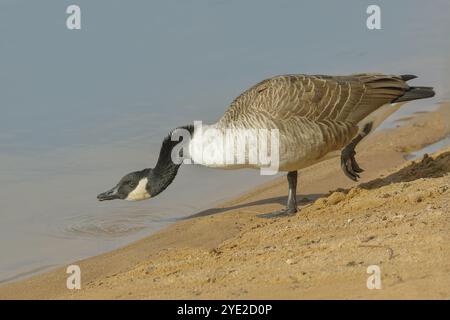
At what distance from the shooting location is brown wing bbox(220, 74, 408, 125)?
304 inches

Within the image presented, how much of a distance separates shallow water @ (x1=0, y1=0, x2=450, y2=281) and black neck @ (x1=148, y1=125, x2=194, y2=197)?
17.7 inches

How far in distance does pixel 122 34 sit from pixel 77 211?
5208mm

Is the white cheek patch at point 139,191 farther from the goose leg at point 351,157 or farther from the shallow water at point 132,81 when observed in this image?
the goose leg at point 351,157

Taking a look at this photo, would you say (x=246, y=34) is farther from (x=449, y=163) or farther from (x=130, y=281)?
(x=130, y=281)

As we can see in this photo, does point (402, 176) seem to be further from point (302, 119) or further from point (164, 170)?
point (164, 170)

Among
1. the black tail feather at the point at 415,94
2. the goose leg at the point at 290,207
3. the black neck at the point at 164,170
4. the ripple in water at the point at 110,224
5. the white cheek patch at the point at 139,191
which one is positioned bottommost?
the ripple in water at the point at 110,224

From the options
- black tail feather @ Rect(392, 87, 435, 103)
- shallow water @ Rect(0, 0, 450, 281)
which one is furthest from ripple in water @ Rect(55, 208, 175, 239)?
black tail feather @ Rect(392, 87, 435, 103)

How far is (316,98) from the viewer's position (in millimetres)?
7895

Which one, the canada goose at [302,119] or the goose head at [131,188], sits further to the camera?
the goose head at [131,188]

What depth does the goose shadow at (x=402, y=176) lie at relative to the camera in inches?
316

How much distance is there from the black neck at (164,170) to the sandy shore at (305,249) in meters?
0.43

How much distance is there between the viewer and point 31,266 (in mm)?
7293

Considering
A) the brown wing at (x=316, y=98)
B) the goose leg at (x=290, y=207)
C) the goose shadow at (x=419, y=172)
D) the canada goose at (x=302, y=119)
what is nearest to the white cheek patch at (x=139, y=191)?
the canada goose at (x=302, y=119)

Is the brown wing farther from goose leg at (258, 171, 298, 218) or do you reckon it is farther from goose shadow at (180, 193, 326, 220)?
goose shadow at (180, 193, 326, 220)
